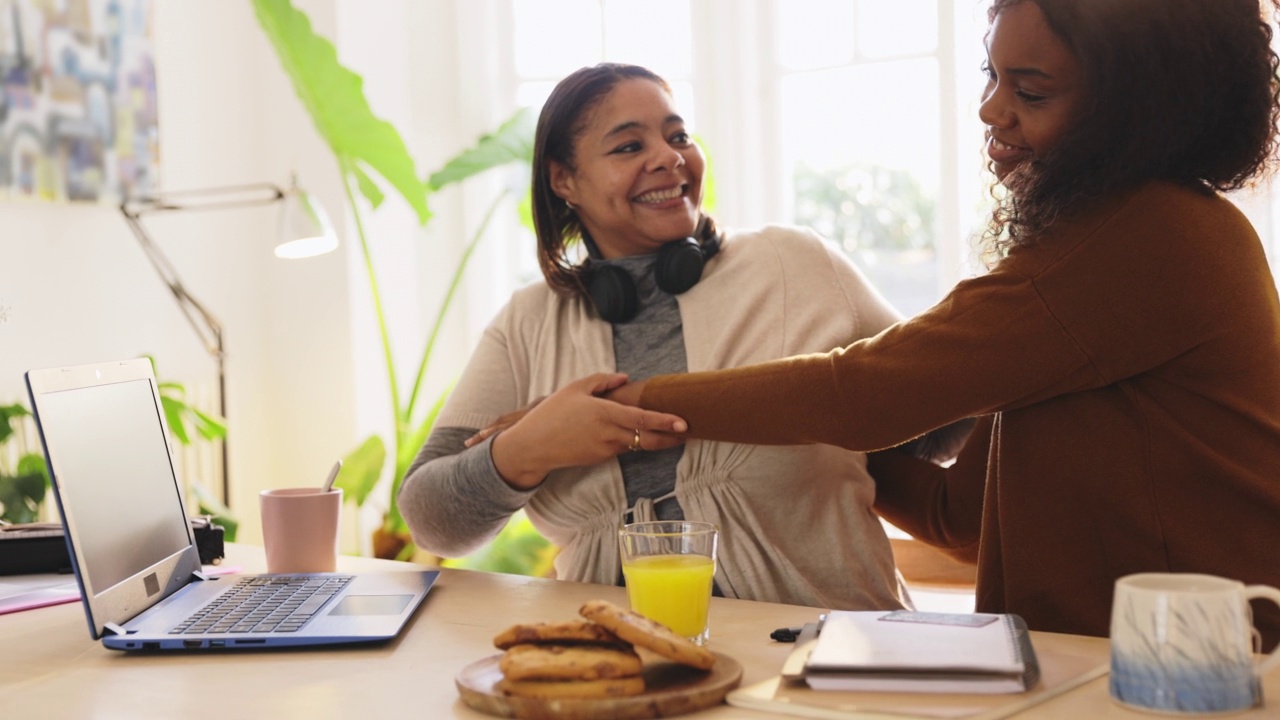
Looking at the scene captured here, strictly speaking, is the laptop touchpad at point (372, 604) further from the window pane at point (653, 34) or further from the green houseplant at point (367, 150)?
the window pane at point (653, 34)

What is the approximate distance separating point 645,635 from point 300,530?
2.33ft

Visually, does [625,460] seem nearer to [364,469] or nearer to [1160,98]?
[1160,98]

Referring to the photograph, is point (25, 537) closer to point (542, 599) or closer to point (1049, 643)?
point (542, 599)

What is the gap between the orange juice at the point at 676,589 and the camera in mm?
1126

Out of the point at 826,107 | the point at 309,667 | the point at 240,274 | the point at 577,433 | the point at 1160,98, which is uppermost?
the point at 826,107

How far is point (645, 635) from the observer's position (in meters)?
0.97

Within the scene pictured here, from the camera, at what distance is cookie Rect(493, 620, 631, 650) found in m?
0.99

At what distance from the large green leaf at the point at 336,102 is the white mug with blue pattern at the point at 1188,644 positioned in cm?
255

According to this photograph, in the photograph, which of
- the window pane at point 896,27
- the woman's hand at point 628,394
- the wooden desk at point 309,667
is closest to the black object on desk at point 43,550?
the wooden desk at point 309,667

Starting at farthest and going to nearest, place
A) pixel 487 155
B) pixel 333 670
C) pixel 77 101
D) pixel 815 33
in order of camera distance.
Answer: pixel 815 33 < pixel 487 155 < pixel 77 101 < pixel 333 670

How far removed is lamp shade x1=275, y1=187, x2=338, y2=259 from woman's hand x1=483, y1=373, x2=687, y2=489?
1366 millimetres

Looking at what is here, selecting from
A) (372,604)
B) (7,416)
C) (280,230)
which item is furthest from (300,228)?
(372,604)

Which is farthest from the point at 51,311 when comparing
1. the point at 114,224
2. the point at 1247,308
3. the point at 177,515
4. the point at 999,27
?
the point at 1247,308

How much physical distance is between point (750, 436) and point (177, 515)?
70 centimetres
